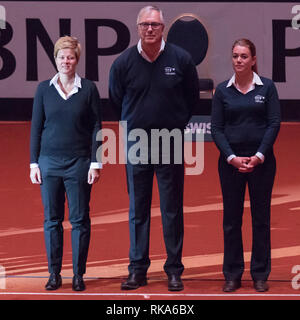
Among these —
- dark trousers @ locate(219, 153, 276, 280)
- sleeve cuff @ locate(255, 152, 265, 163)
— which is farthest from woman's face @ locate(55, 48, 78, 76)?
sleeve cuff @ locate(255, 152, 265, 163)

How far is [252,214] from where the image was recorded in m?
4.52

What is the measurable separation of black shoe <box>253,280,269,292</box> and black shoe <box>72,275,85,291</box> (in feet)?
3.53

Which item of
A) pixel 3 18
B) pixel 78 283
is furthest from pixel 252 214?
pixel 3 18

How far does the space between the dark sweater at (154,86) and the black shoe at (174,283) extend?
3.08ft

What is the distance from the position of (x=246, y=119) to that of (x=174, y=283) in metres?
1.11

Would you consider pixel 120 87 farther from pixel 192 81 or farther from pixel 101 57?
pixel 101 57

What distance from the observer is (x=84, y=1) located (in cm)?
1013

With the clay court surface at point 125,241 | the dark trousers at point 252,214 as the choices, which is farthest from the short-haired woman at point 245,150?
the clay court surface at point 125,241

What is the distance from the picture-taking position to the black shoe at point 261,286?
4.45 metres

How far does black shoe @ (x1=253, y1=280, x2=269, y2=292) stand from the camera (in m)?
4.45

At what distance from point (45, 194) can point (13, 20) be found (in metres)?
6.21
